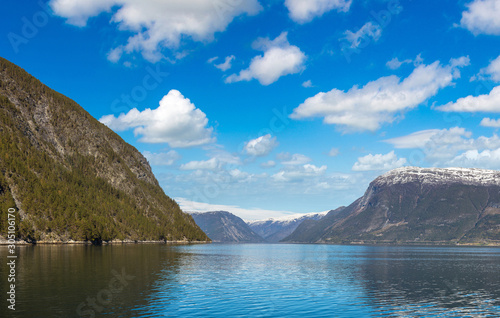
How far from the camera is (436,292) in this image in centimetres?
7250

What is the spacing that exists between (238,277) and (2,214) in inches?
6190

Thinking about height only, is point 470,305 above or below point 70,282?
below

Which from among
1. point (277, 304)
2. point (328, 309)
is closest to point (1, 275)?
point (277, 304)

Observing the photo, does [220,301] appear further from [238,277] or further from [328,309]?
[238,277]

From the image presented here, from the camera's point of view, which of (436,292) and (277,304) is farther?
(436,292)

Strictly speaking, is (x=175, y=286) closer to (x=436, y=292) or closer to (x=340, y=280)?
(x=340, y=280)

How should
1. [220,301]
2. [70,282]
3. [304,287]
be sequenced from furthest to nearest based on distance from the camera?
[304,287], [70,282], [220,301]

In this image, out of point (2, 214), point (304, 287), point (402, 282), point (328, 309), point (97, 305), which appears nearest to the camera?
point (97, 305)

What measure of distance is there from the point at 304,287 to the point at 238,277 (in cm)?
1983

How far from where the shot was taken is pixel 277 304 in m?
57.7

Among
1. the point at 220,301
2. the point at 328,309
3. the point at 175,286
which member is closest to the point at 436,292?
the point at 328,309

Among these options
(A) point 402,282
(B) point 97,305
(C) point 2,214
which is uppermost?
(C) point 2,214

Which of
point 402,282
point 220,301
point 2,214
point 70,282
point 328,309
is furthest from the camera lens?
point 2,214

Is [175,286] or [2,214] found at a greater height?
[2,214]
